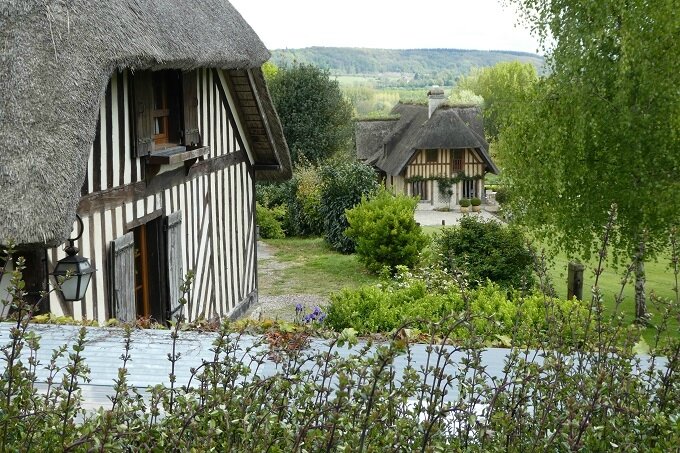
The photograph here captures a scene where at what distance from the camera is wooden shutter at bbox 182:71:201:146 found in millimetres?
10297

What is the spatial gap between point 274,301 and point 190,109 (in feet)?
23.6

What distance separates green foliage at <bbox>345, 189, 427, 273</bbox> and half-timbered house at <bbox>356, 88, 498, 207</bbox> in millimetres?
17816

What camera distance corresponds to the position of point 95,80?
726 cm

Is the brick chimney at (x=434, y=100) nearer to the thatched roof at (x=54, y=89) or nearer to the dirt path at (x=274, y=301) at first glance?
the dirt path at (x=274, y=301)

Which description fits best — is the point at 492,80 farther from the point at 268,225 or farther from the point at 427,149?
the point at 268,225

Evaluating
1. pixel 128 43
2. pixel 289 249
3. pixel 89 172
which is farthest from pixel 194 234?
pixel 289 249

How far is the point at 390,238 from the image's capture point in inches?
806

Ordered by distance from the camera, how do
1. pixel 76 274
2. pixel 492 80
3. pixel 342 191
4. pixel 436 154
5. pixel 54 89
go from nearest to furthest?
1. pixel 76 274
2. pixel 54 89
3. pixel 342 191
4. pixel 436 154
5. pixel 492 80

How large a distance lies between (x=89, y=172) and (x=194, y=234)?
10.6 feet

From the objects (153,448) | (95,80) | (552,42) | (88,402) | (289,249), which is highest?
(552,42)

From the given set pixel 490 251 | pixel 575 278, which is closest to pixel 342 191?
pixel 490 251

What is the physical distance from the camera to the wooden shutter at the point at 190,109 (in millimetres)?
10297

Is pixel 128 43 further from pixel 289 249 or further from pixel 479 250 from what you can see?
pixel 289 249

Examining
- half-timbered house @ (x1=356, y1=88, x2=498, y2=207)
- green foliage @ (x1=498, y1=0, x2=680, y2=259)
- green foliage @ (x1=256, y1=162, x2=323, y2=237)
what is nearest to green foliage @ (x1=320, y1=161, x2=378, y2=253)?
green foliage @ (x1=256, y1=162, x2=323, y2=237)
